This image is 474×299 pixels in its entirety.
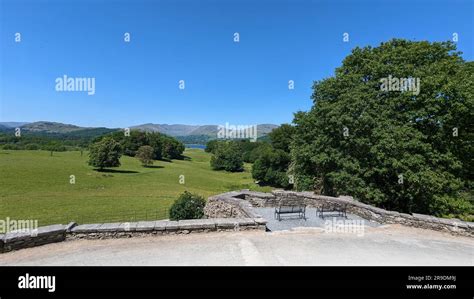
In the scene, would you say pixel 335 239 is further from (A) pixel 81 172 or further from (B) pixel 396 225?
(A) pixel 81 172

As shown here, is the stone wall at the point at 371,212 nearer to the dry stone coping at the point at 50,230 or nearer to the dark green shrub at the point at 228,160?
the dry stone coping at the point at 50,230

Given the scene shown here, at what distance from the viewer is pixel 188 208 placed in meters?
15.7

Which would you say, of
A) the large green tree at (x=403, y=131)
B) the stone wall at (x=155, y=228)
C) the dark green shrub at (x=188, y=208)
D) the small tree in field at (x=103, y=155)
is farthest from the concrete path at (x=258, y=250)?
the small tree in field at (x=103, y=155)

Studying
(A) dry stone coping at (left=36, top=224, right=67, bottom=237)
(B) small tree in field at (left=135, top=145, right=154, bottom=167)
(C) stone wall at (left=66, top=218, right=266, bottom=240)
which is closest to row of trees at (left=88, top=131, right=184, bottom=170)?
(B) small tree in field at (left=135, top=145, right=154, bottom=167)

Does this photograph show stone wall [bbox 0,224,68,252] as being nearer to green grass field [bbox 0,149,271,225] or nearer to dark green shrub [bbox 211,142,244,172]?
green grass field [bbox 0,149,271,225]

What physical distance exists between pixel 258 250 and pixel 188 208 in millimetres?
9607

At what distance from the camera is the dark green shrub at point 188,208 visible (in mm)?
15586

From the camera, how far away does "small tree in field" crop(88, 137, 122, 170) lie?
186 ft

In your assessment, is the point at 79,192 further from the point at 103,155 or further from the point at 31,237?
the point at 31,237

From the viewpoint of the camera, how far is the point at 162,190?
135 ft

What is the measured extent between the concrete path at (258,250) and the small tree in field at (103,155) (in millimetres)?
55592

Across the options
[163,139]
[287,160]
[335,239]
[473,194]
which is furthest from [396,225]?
[163,139]

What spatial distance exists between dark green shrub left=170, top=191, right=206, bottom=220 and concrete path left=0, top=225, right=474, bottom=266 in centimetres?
777

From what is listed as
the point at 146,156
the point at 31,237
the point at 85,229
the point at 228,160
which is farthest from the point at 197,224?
the point at 228,160
